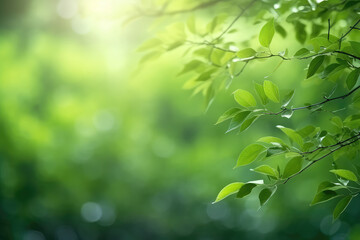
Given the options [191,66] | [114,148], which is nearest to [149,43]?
[191,66]

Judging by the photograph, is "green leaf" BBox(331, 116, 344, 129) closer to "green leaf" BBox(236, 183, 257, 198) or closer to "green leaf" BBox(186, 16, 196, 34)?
"green leaf" BBox(236, 183, 257, 198)

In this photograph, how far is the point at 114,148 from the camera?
6832mm

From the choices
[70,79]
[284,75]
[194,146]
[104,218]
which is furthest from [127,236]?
[284,75]

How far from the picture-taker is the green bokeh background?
6.57m

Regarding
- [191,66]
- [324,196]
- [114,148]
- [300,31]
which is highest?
[191,66]

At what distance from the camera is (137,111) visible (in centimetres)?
718

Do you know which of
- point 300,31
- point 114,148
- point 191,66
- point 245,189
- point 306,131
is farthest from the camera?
point 114,148

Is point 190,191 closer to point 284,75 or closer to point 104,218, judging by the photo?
point 104,218

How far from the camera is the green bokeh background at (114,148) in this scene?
259 inches

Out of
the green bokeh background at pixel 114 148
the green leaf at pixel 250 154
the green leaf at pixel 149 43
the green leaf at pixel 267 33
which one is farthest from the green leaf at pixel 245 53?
the green bokeh background at pixel 114 148

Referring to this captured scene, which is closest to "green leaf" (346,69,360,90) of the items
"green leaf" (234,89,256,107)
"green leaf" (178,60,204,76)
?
"green leaf" (234,89,256,107)

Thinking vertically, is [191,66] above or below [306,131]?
above

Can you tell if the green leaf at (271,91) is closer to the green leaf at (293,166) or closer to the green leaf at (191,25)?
the green leaf at (293,166)

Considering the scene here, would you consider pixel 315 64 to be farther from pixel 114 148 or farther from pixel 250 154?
pixel 114 148
